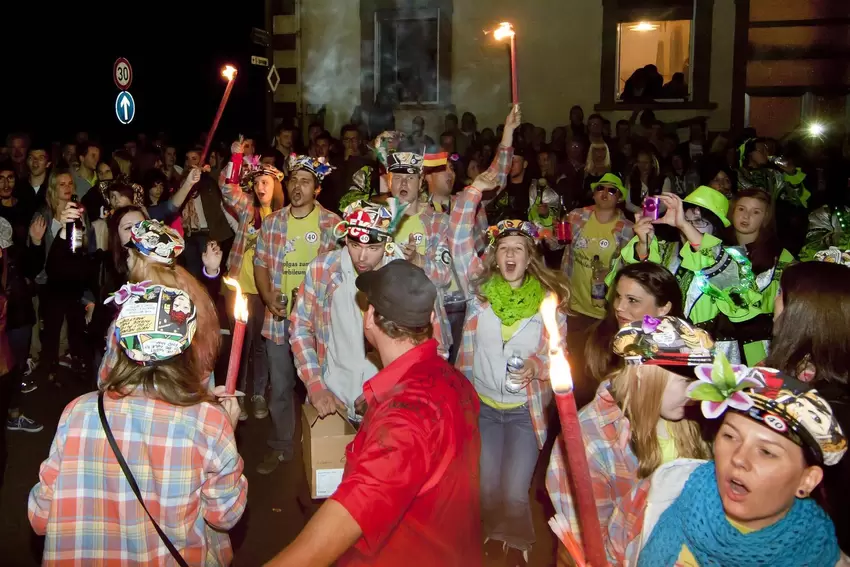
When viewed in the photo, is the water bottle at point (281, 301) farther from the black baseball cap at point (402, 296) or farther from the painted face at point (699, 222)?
the black baseball cap at point (402, 296)

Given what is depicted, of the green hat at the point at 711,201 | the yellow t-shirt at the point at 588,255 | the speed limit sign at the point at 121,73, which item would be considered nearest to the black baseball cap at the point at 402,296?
the green hat at the point at 711,201

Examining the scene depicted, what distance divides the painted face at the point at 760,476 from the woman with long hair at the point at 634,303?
186 cm

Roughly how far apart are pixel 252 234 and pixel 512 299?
333cm

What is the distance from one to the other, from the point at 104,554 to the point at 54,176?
5656 mm

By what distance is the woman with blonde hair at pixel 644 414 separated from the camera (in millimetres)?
2998

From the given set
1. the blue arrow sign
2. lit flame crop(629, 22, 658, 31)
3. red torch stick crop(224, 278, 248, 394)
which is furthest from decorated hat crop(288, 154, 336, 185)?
lit flame crop(629, 22, 658, 31)

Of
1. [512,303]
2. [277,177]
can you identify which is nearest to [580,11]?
[277,177]

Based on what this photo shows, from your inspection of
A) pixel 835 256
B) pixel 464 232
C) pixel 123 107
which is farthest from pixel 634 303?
pixel 123 107

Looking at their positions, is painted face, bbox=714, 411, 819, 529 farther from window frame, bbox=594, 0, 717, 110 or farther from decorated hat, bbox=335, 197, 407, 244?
window frame, bbox=594, 0, 717, 110

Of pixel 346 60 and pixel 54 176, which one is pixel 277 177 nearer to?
pixel 54 176

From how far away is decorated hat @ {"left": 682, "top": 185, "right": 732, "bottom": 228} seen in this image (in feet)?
17.7

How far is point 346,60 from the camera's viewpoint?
672 inches

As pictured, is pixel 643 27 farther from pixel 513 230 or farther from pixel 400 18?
pixel 513 230

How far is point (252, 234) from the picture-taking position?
7523mm
